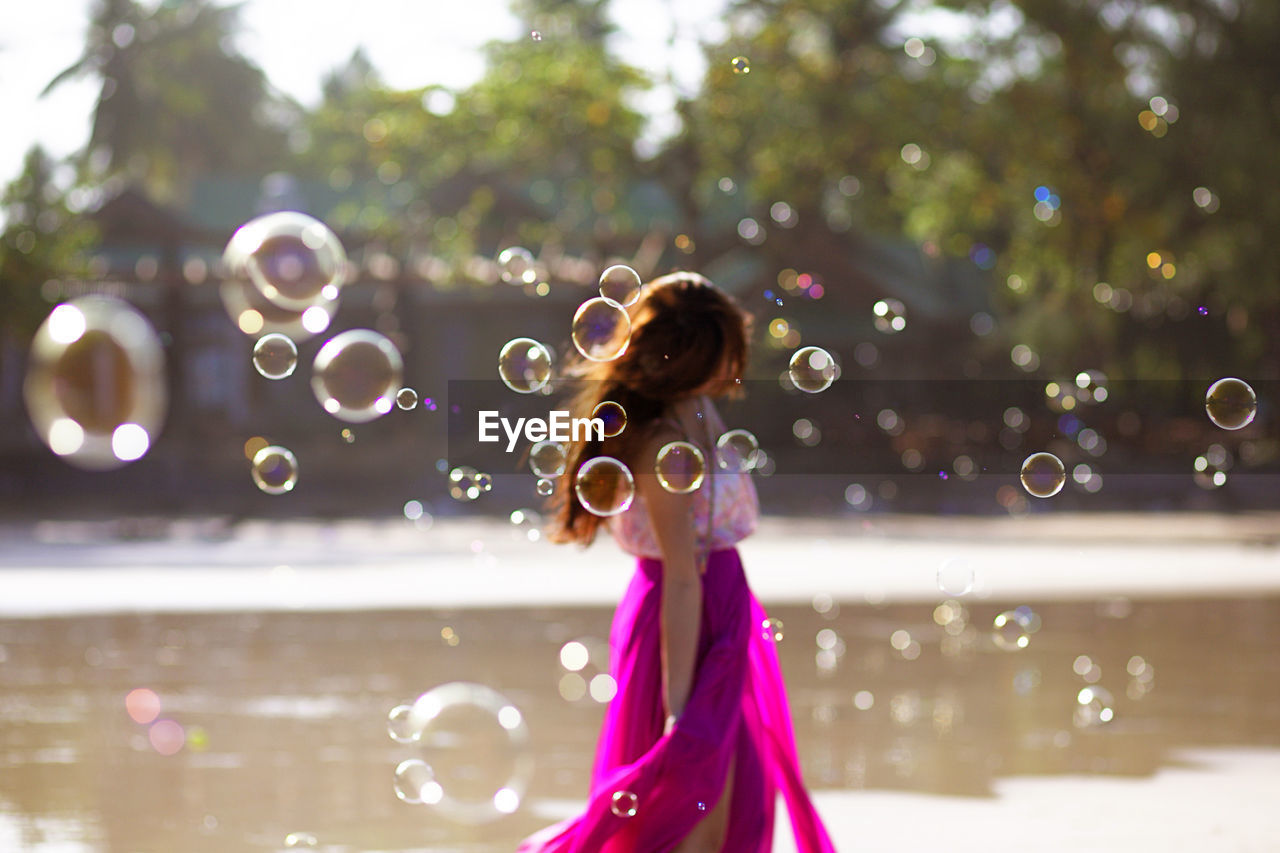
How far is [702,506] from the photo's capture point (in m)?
3.95

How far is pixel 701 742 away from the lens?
3.87 m

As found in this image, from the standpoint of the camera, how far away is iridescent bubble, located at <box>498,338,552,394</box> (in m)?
5.82

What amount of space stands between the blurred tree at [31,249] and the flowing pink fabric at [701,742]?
23.6m

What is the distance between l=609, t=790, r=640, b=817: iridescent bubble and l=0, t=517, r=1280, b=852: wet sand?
74.8 inches

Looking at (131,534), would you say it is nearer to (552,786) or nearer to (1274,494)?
(552,786)

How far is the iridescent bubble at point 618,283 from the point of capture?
5531mm

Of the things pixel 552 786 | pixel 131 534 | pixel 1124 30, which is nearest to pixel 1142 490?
pixel 1124 30

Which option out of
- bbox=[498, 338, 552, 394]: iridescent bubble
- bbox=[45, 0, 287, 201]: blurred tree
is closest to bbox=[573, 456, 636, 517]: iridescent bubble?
bbox=[498, 338, 552, 394]: iridescent bubble

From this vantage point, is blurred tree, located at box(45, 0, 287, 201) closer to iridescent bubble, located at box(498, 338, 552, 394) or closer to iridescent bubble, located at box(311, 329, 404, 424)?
iridescent bubble, located at box(311, 329, 404, 424)

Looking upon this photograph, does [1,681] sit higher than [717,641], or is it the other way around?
[717,641]

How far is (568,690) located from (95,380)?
11.9 ft

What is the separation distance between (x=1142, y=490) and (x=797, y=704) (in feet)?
68.9

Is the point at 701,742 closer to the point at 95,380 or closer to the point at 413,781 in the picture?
the point at 413,781

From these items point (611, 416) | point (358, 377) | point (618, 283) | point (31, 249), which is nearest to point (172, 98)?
point (31, 249)
